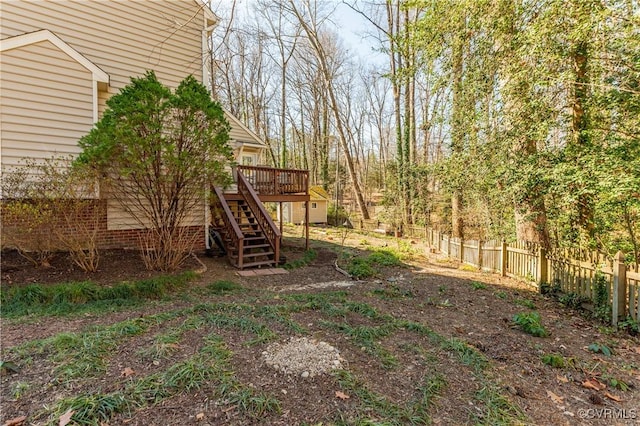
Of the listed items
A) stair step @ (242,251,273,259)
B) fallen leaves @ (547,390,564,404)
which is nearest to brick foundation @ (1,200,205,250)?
stair step @ (242,251,273,259)

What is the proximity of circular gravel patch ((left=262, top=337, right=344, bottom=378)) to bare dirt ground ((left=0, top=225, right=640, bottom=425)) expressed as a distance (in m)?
0.07

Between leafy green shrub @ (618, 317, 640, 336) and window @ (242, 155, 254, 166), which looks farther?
window @ (242, 155, 254, 166)

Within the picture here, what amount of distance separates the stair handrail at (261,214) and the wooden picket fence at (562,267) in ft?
18.1

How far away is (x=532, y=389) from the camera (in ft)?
9.26

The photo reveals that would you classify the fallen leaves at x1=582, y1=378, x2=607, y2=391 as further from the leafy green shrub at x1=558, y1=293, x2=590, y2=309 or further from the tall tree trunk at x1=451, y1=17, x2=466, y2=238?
the tall tree trunk at x1=451, y1=17, x2=466, y2=238

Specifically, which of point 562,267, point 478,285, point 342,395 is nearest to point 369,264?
point 478,285

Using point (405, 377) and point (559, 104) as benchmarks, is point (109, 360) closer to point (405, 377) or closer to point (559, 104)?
point (405, 377)

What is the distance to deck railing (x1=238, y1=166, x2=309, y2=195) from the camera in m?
9.38

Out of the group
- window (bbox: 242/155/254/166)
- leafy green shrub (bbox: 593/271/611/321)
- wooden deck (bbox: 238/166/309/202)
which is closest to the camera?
leafy green shrub (bbox: 593/271/611/321)

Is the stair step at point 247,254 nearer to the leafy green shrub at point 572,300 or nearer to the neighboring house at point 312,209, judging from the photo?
the leafy green shrub at point 572,300

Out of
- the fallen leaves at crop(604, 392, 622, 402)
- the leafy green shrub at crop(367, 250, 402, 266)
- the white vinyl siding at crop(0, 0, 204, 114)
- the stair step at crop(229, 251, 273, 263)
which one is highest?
the white vinyl siding at crop(0, 0, 204, 114)

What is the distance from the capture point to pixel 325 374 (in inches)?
108

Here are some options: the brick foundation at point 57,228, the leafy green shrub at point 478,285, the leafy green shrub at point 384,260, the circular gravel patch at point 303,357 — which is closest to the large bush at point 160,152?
the brick foundation at point 57,228

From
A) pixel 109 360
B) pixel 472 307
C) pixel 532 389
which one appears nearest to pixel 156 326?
pixel 109 360
